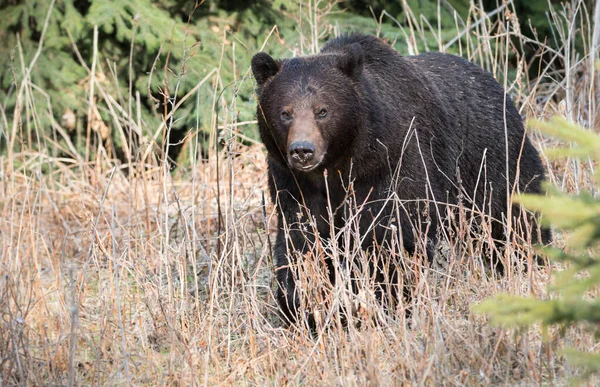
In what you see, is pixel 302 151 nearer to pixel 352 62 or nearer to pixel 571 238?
pixel 352 62

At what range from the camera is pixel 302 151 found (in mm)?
4488

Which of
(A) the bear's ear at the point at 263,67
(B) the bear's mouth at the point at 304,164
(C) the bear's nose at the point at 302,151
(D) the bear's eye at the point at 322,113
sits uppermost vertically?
→ (A) the bear's ear at the point at 263,67

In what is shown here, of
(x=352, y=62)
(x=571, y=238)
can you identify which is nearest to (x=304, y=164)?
(x=352, y=62)

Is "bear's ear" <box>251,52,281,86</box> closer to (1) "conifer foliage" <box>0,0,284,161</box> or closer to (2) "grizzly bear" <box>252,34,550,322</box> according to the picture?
(2) "grizzly bear" <box>252,34,550,322</box>

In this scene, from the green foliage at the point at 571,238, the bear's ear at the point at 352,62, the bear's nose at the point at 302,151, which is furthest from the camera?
the bear's ear at the point at 352,62

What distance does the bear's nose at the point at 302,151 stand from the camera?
14.7 ft

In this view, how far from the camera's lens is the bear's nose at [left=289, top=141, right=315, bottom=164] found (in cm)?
448

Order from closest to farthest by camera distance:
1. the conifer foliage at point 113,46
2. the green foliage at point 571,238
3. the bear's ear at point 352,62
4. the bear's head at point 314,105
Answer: the green foliage at point 571,238 → the bear's head at point 314,105 → the bear's ear at point 352,62 → the conifer foliage at point 113,46

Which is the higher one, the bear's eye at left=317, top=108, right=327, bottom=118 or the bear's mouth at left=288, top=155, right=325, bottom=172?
the bear's eye at left=317, top=108, right=327, bottom=118

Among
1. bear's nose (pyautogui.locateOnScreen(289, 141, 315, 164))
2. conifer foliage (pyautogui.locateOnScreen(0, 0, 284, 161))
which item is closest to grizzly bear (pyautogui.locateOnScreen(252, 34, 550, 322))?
bear's nose (pyautogui.locateOnScreen(289, 141, 315, 164))

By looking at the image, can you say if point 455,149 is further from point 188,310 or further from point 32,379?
point 32,379

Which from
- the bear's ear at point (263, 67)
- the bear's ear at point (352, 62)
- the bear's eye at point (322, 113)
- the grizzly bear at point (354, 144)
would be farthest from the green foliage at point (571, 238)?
the bear's ear at point (263, 67)

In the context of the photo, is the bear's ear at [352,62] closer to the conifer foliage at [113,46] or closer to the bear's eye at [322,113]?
the bear's eye at [322,113]

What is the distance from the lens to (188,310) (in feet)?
14.2
